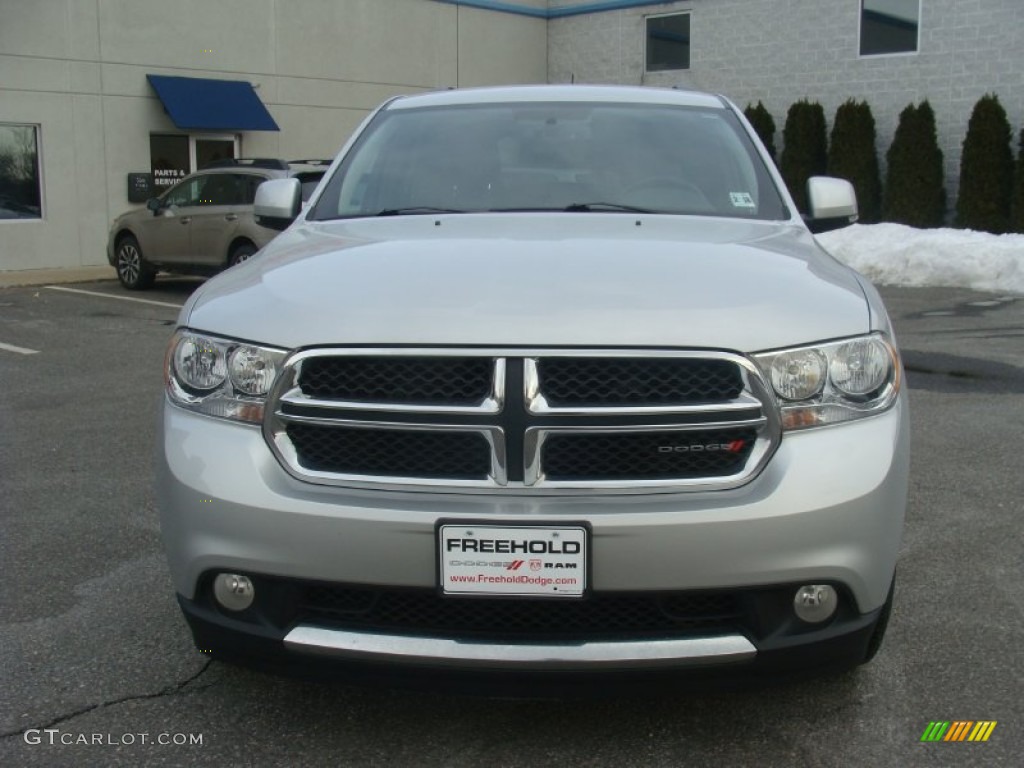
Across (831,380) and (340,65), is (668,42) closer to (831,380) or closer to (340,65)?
(340,65)

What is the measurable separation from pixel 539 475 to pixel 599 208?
1.50 m

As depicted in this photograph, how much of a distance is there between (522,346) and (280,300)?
664 millimetres

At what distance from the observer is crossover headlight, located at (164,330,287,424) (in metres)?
2.68

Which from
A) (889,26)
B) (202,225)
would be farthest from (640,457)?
(889,26)

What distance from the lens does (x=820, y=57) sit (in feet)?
67.8

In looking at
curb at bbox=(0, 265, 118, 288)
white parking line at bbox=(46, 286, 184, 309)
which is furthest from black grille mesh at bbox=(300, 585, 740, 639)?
curb at bbox=(0, 265, 118, 288)

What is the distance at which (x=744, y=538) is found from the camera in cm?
245

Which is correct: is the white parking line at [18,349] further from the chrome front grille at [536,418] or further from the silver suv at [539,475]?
the chrome front grille at [536,418]

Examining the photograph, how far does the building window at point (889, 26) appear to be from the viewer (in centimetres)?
1942

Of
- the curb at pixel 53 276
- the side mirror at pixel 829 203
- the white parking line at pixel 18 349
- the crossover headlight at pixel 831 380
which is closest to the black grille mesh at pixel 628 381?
the crossover headlight at pixel 831 380

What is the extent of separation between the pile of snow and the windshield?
1100 centimetres

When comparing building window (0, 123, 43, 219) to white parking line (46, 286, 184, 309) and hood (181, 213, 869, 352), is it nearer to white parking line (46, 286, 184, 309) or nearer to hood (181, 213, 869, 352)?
white parking line (46, 286, 184, 309)

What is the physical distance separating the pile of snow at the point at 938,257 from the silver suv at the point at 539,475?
1261cm

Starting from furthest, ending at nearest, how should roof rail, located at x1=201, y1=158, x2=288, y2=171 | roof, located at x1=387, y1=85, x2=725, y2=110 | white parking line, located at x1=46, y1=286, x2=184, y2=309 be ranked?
roof rail, located at x1=201, y1=158, x2=288, y2=171 < white parking line, located at x1=46, y1=286, x2=184, y2=309 < roof, located at x1=387, y1=85, x2=725, y2=110
